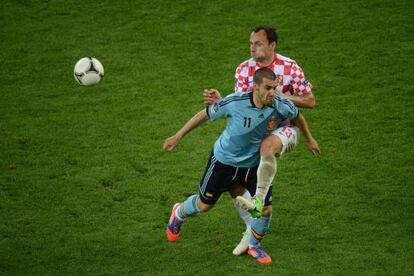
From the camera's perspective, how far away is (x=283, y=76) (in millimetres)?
7355

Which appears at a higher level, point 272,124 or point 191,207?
point 272,124

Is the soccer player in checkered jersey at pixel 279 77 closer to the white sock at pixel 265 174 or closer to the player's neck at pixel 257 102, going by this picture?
the white sock at pixel 265 174

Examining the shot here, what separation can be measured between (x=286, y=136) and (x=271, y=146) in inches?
10.2

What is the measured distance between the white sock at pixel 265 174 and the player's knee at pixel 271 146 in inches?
2.0

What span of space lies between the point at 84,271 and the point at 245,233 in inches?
68.8

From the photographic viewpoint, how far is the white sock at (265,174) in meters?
6.94

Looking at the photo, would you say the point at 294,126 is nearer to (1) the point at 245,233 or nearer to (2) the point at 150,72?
(1) the point at 245,233

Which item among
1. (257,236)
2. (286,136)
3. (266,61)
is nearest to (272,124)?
(286,136)

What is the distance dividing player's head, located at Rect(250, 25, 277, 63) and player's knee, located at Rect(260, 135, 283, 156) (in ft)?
2.62

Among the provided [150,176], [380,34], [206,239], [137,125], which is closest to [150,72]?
[137,125]

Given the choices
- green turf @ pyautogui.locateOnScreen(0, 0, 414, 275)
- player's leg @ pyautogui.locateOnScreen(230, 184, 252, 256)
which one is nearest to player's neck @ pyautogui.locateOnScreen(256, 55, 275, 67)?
player's leg @ pyautogui.locateOnScreen(230, 184, 252, 256)

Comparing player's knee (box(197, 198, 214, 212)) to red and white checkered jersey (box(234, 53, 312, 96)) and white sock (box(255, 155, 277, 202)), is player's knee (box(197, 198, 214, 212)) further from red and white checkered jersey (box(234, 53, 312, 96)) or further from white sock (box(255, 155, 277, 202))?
red and white checkered jersey (box(234, 53, 312, 96))

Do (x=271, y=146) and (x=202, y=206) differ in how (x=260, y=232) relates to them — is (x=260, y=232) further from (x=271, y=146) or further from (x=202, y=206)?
(x=271, y=146)

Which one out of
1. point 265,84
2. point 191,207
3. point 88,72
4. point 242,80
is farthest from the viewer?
point 88,72
